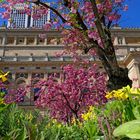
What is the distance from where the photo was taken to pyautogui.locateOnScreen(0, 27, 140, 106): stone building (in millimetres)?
41297

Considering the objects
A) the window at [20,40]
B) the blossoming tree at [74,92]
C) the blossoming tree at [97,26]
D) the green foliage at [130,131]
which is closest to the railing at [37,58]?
the window at [20,40]

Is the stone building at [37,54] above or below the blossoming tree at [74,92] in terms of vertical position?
above

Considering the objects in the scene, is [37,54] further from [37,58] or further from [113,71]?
[113,71]

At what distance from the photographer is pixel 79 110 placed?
64.3ft

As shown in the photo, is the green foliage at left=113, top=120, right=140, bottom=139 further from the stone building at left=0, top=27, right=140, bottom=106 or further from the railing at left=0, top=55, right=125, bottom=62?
the railing at left=0, top=55, right=125, bottom=62

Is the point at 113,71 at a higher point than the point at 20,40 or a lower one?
lower

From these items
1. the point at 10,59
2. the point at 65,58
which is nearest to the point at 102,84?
the point at 65,58

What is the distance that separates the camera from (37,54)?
47125mm

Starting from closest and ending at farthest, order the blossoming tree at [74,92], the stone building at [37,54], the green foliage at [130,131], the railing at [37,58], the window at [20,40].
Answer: the green foliage at [130,131]
the blossoming tree at [74,92]
the stone building at [37,54]
the railing at [37,58]
the window at [20,40]

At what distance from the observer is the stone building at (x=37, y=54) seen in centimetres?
4130

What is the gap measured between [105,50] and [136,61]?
1316 inches

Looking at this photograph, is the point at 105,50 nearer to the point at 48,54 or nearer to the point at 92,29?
the point at 92,29

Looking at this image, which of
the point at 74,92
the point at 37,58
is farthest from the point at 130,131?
the point at 37,58

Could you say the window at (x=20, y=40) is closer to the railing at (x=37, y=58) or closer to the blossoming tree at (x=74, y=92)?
the railing at (x=37, y=58)
